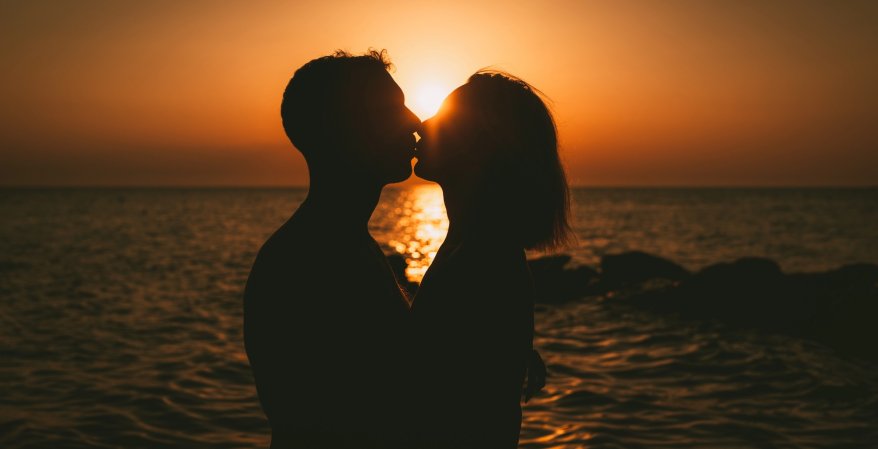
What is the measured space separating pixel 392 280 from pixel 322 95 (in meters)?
0.80

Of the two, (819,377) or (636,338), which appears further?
(636,338)

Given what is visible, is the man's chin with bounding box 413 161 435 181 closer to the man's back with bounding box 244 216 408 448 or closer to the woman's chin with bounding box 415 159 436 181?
the woman's chin with bounding box 415 159 436 181

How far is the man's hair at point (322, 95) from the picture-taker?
9.71 feet

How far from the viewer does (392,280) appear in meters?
3.06

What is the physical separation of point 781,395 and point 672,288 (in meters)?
9.30

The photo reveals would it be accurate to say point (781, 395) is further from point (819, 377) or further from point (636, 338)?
point (636, 338)

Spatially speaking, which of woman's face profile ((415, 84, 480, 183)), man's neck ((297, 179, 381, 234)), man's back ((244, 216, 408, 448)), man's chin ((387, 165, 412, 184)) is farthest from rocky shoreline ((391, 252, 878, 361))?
man's back ((244, 216, 408, 448))

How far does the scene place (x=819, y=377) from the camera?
11797mm

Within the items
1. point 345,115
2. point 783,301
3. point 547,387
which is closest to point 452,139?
point 345,115

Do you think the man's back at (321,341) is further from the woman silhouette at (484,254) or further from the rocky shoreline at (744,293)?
the rocky shoreline at (744,293)

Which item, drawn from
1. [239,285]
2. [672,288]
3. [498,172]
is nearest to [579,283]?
[672,288]

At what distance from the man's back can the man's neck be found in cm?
8

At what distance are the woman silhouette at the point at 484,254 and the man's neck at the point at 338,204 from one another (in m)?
0.41

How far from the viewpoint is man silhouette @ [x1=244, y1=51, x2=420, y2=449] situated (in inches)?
110
